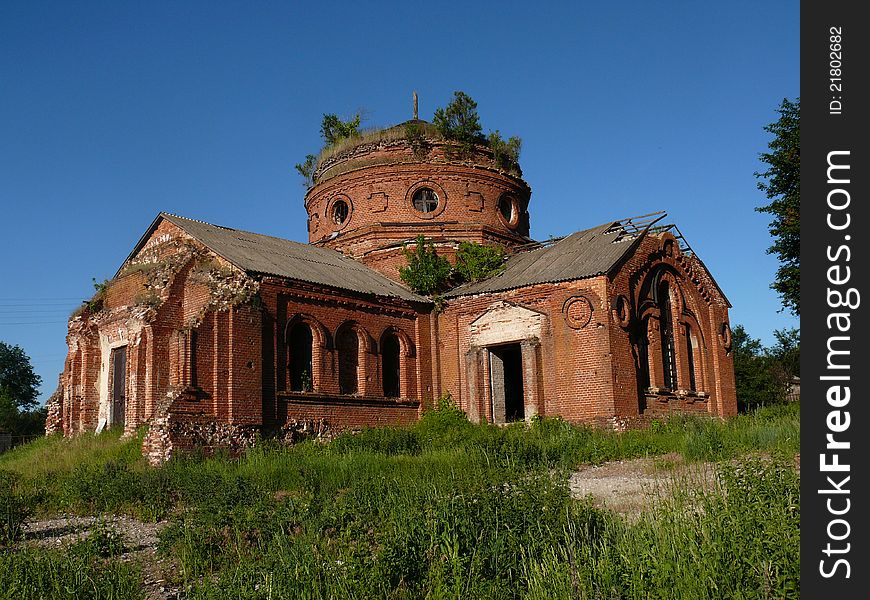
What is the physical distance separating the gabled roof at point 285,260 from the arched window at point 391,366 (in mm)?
1272

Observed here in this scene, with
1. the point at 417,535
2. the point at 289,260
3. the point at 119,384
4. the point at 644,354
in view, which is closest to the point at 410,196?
the point at 289,260

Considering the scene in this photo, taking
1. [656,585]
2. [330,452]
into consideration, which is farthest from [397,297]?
[656,585]

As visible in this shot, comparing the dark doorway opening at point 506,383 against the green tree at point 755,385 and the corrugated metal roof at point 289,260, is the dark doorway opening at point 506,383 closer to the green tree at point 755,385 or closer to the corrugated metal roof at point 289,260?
the corrugated metal roof at point 289,260

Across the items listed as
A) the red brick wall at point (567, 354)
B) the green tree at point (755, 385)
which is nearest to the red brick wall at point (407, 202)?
the red brick wall at point (567, 354)

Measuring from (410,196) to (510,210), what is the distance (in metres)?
3.63

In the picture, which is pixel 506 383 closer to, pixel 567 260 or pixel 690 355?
pixel 567 260

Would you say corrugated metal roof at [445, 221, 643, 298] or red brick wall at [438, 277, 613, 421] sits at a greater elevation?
corrugated metal roof at [445, 221, 643, 298]

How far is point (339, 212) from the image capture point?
2608cm

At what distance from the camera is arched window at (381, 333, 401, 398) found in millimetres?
21031

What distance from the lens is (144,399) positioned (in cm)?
1753

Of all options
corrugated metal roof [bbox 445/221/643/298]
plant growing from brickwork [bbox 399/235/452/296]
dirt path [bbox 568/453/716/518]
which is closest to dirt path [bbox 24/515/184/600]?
dirt path [bbox 568/453/716/518]

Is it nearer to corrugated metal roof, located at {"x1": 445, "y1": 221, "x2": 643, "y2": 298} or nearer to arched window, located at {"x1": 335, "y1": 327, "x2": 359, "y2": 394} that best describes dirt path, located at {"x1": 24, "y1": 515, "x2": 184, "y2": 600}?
arched window, located at {"x1": 335, "y1": 327, "x2": 359, "y2": 394}

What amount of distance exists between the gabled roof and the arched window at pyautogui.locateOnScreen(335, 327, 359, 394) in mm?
1186

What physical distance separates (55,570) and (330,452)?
9.11 meters
